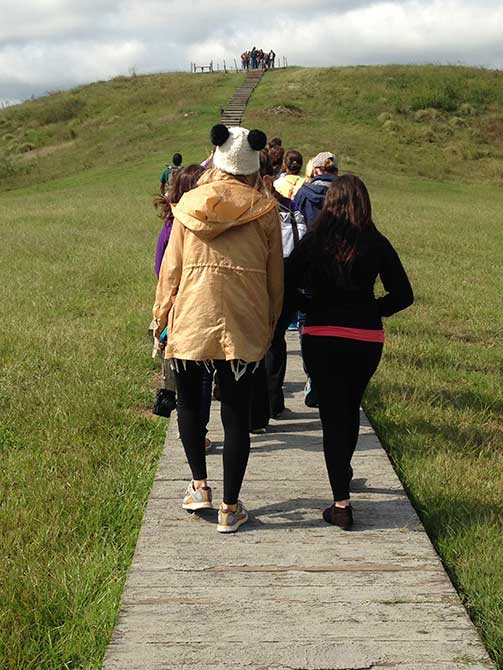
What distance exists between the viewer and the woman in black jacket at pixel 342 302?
379 centimetres

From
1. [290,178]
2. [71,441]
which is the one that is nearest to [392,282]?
[71,441]

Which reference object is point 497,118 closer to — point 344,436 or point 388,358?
point 388,358

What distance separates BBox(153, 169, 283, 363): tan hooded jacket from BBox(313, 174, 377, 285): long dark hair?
9.5 inches

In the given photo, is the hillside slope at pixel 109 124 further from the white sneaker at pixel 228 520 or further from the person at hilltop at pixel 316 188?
the white sneaker at pixel 228 520

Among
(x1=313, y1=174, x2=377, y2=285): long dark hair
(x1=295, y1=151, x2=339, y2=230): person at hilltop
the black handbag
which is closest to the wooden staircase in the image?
(x1=295, y1=151, x2=339, y2=230): person at hilltop

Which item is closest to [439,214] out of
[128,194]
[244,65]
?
[128,194]

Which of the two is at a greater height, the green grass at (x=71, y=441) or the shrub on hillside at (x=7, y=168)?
the green grass at (x=71, y=441)

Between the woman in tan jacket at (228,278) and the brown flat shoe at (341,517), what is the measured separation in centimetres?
55

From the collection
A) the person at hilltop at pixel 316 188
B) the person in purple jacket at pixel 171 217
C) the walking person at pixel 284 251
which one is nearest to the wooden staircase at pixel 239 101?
the person at hilltop at pixel 316 188

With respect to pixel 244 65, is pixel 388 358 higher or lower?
lower

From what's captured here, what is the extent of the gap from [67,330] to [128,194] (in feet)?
67.7

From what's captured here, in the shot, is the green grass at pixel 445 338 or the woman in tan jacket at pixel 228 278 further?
the green grass at pixel 445 338

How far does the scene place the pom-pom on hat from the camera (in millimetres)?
3669

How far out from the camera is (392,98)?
162 ft
